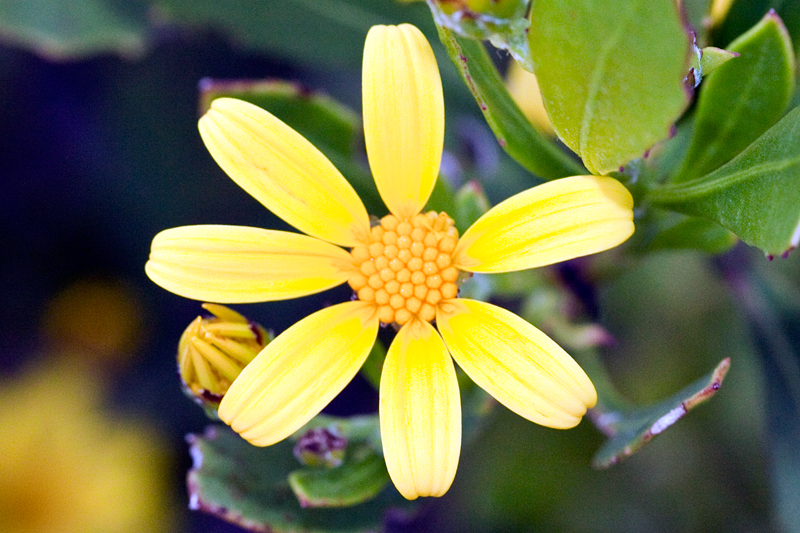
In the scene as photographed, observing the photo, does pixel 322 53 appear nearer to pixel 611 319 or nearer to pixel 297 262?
pixel 297 262

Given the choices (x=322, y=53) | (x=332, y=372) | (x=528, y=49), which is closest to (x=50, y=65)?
(x=322, y=53)

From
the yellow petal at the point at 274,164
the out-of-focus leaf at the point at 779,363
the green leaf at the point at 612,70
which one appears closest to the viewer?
the green leaf at the point at 612,70

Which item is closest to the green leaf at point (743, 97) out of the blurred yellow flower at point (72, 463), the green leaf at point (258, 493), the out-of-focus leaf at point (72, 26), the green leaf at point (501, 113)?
the green leaf at point (501, 113)

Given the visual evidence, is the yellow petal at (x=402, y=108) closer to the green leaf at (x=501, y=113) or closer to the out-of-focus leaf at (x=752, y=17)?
the green leaf at (x=501, y=113)

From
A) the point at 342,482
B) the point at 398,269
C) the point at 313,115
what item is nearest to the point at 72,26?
the point at 313,115

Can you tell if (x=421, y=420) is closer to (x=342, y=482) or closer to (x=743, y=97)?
(x=342, y=482)

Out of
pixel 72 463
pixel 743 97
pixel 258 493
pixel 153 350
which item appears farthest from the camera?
pixel 153 350
